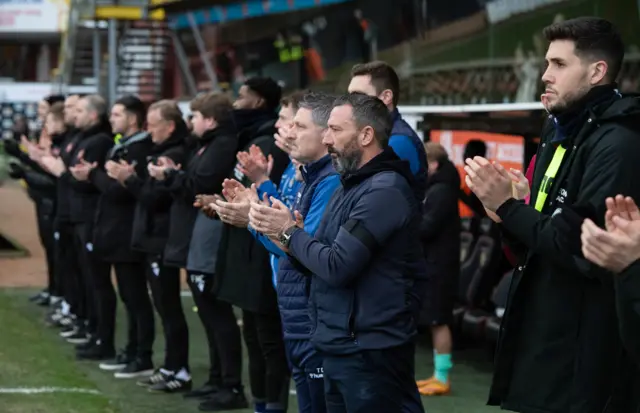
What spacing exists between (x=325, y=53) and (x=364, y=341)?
13.4 meters

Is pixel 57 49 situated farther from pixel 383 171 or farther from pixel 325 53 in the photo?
pixel 383 171

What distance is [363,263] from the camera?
4.49 meters

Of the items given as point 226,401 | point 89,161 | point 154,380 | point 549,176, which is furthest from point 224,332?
point 549,176

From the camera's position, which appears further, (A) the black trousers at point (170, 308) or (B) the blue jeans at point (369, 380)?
(A) the black trousers at point (170, 308)

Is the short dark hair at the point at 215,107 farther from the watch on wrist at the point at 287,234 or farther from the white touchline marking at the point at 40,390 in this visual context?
the watch on wrist at the point at 287,234

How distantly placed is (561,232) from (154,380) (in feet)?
17.4

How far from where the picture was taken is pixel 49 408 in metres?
7.73

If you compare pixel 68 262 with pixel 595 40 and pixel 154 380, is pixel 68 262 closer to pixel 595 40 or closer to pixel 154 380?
pixel 154 380

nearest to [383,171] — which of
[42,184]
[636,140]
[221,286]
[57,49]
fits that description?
[636,140]

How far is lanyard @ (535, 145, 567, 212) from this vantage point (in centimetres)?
391

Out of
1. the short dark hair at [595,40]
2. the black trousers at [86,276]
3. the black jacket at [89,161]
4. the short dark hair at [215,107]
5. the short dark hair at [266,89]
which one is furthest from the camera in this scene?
the black trousers at [86,276]

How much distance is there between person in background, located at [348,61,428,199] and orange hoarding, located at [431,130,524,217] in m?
3.13

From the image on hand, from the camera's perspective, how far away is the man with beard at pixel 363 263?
14.9 feet

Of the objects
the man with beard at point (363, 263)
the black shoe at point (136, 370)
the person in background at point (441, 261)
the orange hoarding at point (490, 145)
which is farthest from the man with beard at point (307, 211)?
the orange hoarding at point (490, 145)
